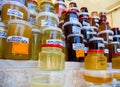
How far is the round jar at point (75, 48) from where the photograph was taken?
0.62 meters

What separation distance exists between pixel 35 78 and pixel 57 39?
168 mm

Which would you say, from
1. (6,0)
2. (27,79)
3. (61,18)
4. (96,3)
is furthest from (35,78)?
(96,3)

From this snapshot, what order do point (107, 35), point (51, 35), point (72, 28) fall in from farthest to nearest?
point (107, 35) → point (72, 28) → point (51, 35)

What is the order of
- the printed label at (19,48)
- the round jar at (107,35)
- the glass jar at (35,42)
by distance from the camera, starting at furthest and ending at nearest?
the round jar at (107,35) < the glass jar at (35,42) < the printed label at (19,48)

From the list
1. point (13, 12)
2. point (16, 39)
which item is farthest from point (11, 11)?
point (16, 39)

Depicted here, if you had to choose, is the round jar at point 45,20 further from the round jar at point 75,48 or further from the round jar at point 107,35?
the round jar at point 107,35

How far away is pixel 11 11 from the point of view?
1.76ft

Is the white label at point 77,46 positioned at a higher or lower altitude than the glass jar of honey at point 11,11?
lower

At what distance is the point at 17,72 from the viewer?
0.49 meters

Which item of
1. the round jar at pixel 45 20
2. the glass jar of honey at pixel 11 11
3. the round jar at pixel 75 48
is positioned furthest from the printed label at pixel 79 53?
the glass jar of honey at pixel 11 11

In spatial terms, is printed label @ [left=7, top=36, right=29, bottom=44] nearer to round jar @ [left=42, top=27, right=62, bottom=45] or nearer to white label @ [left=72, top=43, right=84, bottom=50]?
round jar @ [left=42, top=27, right=62, bottom=45]

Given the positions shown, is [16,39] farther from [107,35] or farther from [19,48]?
[107,35]

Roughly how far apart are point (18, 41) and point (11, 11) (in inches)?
5.1

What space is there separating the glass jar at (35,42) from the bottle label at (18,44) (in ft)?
0.26
